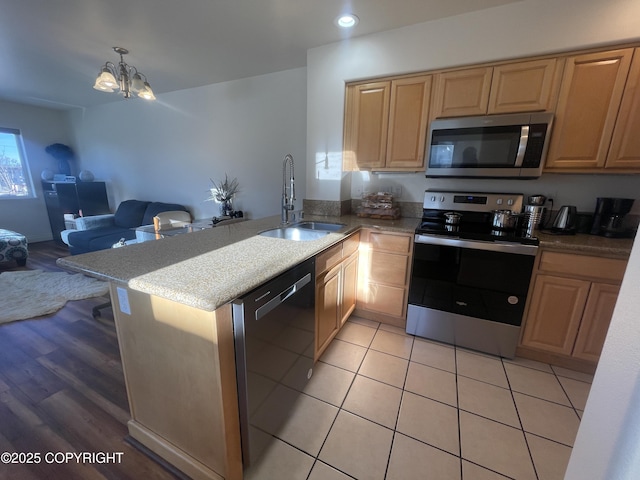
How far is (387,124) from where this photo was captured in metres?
2.32

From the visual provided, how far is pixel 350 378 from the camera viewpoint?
1795 mm

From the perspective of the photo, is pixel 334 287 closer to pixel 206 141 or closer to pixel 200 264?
pixel 200 264

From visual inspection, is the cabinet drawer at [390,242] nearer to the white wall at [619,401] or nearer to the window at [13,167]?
the white wall at [619,401]

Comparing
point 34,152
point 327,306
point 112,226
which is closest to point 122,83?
point 327,306

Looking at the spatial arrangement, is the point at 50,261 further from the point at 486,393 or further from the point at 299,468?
the point at 486,393

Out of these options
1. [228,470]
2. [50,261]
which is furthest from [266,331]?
[50,261]

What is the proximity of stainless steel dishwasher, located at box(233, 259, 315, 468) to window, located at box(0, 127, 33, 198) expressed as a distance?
6.53 metres

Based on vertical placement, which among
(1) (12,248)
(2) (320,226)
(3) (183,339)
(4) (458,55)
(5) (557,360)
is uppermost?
(4) (458,55)

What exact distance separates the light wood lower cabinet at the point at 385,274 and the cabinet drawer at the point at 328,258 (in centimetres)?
52

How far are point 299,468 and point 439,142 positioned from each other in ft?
7.68

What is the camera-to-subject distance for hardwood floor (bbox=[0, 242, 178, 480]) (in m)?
1.24

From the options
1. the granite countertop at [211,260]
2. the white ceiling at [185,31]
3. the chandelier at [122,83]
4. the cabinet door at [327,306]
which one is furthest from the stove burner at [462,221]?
the chandelier at [122,83]

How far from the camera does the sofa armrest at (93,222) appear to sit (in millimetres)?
4113

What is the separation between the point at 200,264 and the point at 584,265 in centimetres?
231
